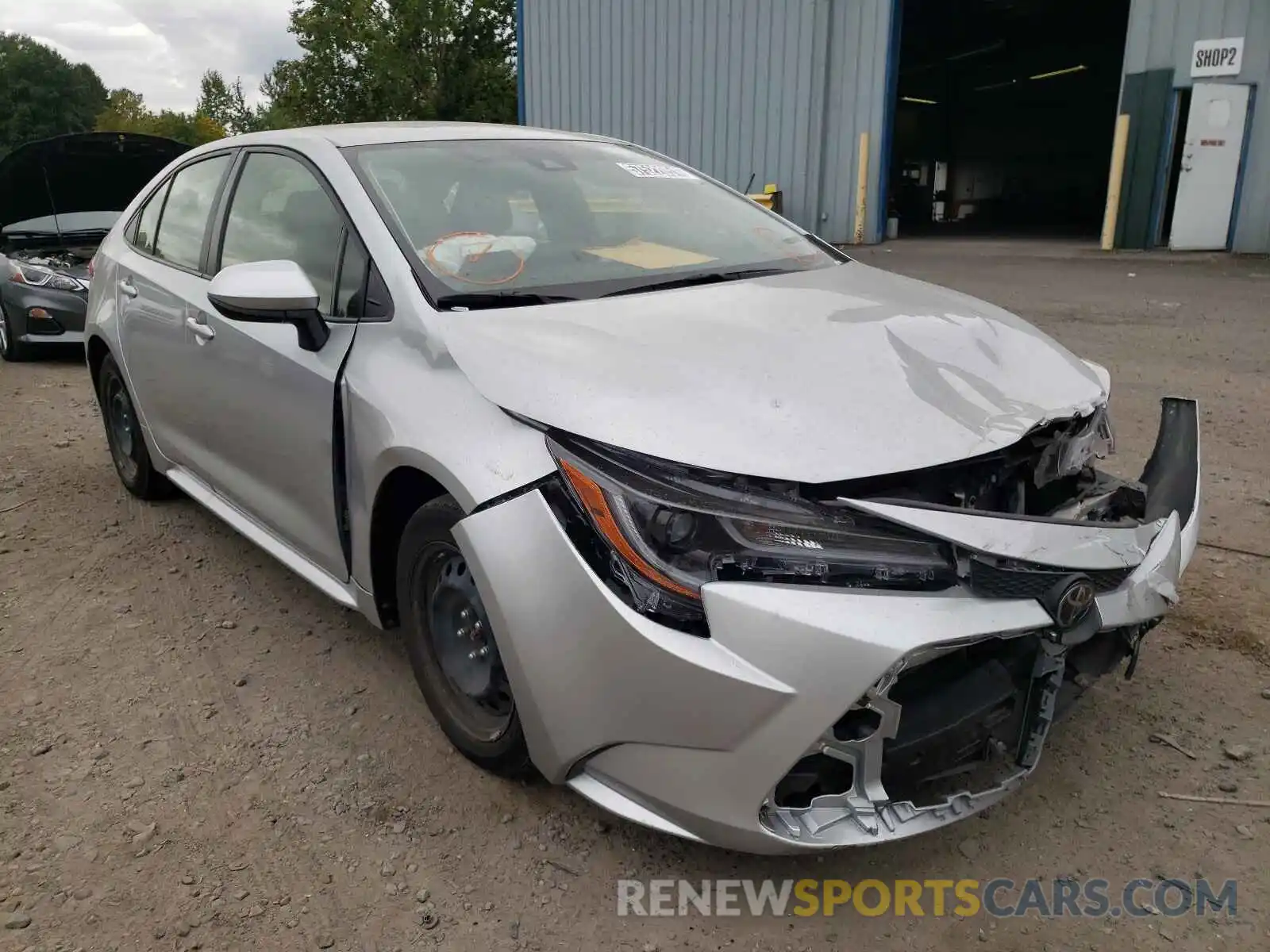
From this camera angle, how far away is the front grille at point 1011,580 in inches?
74.1

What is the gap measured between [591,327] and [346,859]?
4.51 ft

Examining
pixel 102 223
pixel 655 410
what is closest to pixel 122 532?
pixel 655 410

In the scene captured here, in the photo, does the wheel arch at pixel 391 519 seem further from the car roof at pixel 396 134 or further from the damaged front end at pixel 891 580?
the car roof at pixel 396 134

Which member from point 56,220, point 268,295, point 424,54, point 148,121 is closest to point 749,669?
point 268,295

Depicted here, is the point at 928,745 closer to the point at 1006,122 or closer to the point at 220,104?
the point at 1006,122

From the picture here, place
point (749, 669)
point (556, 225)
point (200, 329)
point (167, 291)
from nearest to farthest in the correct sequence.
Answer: point (749, 669) → point (556, 225) → point (200, 329) → point (167, 291)

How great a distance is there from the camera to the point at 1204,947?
1943 mm

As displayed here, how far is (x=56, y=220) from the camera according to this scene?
9055 millimetres

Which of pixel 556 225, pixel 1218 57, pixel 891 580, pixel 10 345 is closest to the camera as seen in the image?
pixel 891 580

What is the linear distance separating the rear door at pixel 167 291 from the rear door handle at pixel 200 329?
6 centimetres

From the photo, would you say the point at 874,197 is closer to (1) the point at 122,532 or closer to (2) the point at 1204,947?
(1) the point at 122,532

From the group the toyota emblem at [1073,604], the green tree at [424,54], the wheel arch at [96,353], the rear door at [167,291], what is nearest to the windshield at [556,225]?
the rear door at [167,291]

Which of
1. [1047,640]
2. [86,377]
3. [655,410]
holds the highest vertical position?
[655,410]

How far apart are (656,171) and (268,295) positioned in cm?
159
